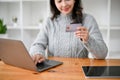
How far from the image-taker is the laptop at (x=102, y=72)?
96 cm

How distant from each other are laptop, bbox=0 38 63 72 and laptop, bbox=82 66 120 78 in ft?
0.76

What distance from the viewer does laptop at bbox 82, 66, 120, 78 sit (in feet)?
3.16

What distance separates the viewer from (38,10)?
3078 millimetres

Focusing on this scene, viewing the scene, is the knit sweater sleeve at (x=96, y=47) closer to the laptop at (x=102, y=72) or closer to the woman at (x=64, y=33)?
the woman at (x=64, y=33)

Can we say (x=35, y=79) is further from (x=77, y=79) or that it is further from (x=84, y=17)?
(x=84, y=17)

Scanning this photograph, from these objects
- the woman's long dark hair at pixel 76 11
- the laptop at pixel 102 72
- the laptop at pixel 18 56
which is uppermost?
the woman's long dark hair at pixel 76 11

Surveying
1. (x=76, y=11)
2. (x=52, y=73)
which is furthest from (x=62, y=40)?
(x=52, y=73)

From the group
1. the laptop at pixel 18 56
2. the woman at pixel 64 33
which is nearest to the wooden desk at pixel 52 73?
the laptop at pixel 18 56

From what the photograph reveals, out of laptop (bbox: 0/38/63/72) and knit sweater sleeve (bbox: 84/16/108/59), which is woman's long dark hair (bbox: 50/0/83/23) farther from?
laptop (bbox: 0/38/63/72)

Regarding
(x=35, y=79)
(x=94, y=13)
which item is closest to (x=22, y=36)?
(x=94, y=13)

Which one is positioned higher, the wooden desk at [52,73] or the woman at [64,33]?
the woman at [64,33]

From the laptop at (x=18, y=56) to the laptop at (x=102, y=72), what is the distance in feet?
0.76

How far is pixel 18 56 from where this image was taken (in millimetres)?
1082

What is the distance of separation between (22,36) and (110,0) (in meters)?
Answer: 1.40
